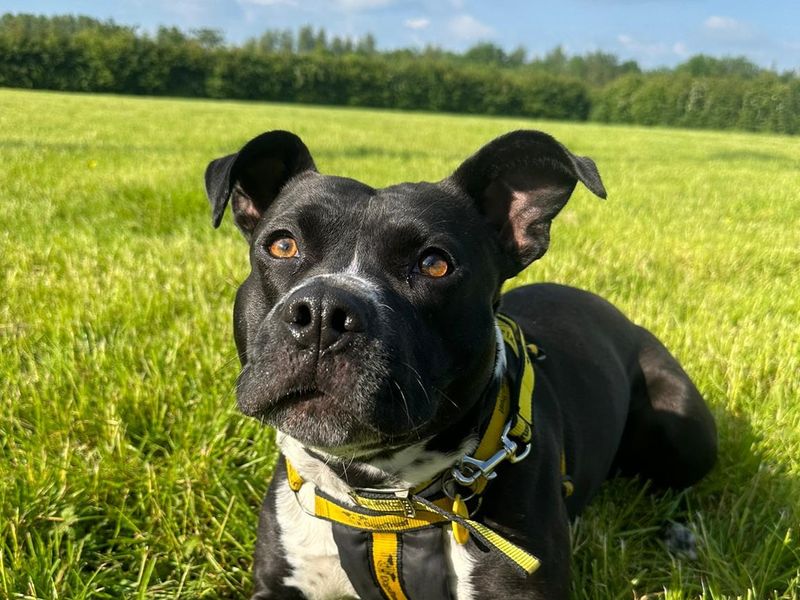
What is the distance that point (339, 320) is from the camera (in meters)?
1.80

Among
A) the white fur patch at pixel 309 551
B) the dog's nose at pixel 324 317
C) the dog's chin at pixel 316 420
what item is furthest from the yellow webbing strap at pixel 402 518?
the dog's nose at pixel 324 317

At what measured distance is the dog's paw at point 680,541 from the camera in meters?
2.85

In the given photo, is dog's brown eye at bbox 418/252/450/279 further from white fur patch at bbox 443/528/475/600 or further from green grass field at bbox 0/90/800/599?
green grass field at bbox 0/90/800/599

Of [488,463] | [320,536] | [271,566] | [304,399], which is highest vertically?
[304,399]

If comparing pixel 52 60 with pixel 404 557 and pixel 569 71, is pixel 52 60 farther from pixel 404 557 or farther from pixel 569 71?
pixel 569 71

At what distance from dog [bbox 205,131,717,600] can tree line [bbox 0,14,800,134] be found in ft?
177

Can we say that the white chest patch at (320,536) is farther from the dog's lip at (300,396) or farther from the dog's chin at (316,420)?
the dog's lip at (300,396)

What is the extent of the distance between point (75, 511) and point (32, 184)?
6642mm

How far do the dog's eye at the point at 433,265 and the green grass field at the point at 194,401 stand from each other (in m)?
1.37

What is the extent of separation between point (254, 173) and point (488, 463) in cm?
157

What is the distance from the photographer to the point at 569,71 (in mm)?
135500

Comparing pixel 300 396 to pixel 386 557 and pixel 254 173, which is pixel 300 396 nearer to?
pixel 386 557

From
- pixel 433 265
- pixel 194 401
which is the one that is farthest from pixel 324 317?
pixel 194 401

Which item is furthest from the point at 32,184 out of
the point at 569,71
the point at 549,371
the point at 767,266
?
the point at 569,71
